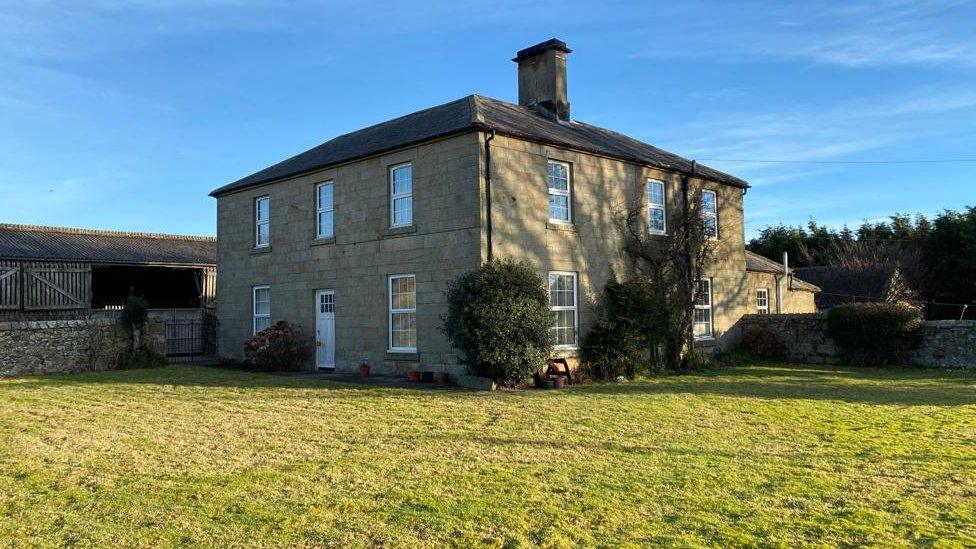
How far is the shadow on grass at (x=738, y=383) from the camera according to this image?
1453 centimetres

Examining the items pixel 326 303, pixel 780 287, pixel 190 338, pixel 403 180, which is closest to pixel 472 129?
pixel 403 180

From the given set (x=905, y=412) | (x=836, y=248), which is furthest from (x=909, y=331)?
(x=836, y=248)

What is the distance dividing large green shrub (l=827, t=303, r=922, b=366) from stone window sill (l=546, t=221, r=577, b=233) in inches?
370

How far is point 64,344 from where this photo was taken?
2002 centimetres

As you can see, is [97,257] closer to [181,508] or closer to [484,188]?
[484,188]

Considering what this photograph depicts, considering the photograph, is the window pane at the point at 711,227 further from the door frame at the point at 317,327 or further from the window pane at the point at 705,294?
the door frame at the point at 317,327

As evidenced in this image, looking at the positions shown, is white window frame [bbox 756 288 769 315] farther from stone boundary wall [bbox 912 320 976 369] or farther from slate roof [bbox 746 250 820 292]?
stone boundary wall [bbox 912 320 976 369]

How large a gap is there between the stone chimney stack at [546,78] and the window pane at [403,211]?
19.0 feet

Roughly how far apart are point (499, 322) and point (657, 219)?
8.29 meters

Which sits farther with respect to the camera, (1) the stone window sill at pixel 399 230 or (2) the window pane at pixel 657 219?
(2) the window pane at pixel 657 219

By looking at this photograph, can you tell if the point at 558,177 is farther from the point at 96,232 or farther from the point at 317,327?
the point at 96,232

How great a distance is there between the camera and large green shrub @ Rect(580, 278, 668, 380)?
17906mm

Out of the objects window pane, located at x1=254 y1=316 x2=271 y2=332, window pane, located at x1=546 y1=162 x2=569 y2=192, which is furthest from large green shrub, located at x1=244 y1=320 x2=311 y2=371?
window pane, located at x1=546 y1=162 x2=569 y2=192

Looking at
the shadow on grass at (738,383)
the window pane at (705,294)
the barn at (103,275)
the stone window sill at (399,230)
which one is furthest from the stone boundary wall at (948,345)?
the barn at (103,275)
